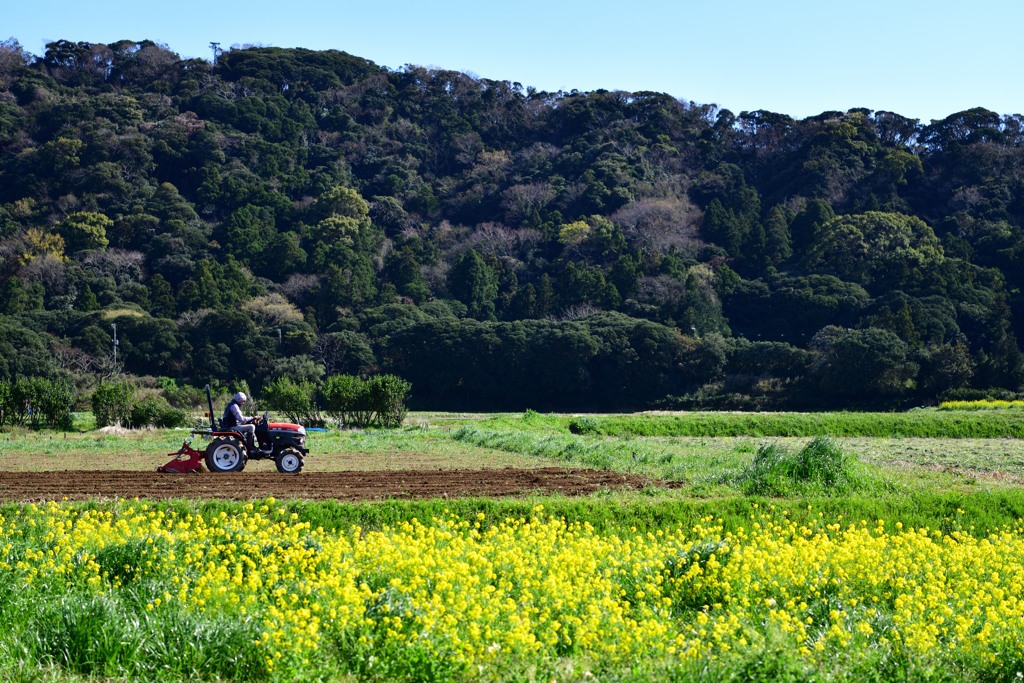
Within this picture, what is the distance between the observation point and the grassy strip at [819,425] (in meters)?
35.6

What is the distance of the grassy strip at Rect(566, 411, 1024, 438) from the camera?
117ft

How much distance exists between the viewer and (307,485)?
16875mm

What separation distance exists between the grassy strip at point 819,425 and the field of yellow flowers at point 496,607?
24.3m

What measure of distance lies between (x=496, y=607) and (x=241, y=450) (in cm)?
1099

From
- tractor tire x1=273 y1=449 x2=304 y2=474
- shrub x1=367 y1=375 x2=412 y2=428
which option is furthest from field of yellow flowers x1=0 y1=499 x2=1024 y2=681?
shrub x1=367 y1=375 x2=412 y2=428

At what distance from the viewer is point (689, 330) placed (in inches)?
2494

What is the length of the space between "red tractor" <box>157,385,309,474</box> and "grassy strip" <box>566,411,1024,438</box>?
17.1m

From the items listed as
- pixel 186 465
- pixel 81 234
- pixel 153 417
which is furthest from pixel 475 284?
pixel 186 465

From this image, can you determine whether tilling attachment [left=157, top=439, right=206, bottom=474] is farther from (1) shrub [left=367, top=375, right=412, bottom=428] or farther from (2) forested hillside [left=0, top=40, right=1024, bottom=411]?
(2) forested hillside [left=0, top=40, right=1024, bottom=411]

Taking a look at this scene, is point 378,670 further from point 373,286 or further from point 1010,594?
point 373,286

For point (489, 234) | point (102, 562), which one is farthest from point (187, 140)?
point (102, 562)

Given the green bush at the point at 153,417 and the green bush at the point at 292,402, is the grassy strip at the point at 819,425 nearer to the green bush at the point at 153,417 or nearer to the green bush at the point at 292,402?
the green bush at the point at 292,402

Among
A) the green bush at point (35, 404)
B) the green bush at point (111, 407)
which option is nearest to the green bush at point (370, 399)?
the green bush at point (111, 407)

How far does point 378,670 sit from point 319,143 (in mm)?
88681
